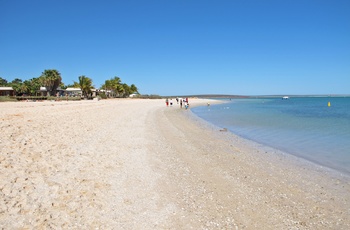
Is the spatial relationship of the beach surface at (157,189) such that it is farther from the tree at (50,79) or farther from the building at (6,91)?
the tree at (50,79)

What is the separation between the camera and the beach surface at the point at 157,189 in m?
4.43

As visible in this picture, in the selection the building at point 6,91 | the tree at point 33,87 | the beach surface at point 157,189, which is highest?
the tree at point 33,87

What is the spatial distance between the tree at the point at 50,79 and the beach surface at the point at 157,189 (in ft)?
234

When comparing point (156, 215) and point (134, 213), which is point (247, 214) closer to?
point (156, 215)

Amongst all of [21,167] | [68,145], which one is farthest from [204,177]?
[68,145]

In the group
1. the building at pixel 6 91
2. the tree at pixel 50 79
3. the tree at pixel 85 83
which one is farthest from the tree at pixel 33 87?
the tree at pixel 85 83

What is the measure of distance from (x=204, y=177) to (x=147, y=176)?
160cm

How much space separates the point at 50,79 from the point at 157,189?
3027 inches

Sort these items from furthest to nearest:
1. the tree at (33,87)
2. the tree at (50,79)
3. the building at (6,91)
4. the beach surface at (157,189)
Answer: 1. the tree at (33,87)
2. the tree at (50,79)
3. the building at (6,91)
4. the beach surface at (157,189)

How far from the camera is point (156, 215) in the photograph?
463 cm

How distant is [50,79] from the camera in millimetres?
72250

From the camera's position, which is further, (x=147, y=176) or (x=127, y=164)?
(x=127, y=164)

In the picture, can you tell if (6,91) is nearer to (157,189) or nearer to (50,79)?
(50,79)

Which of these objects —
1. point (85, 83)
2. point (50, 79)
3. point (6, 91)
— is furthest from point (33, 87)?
point (85, 83)
